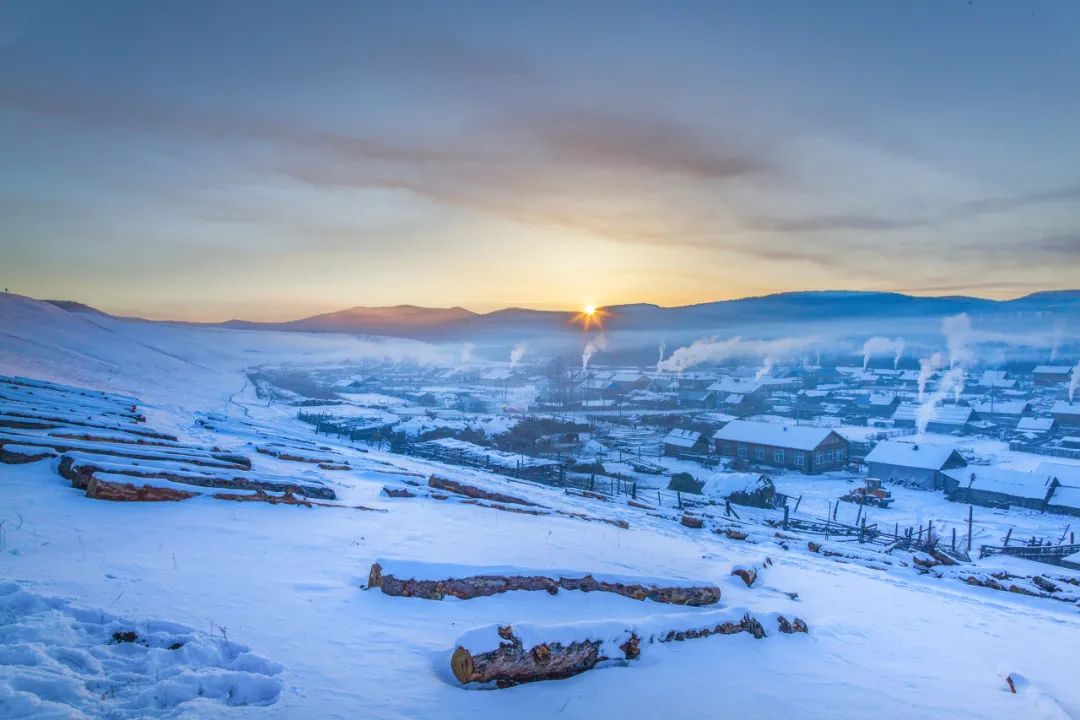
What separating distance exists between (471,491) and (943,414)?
7698 centimetres

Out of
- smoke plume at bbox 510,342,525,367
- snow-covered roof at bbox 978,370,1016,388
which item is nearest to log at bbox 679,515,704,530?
snow-covered roof at bbox 978,370,1016,388

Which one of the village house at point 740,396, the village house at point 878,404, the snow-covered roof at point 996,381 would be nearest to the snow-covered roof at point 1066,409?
the village house at point 878,404

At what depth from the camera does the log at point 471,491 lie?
20.5 m

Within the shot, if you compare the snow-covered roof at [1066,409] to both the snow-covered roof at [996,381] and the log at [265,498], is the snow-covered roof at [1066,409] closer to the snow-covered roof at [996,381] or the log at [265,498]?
the snow-covered roof at [996,381]

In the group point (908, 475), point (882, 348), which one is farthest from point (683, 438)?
point (882, 348)

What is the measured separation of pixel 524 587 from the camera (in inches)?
345

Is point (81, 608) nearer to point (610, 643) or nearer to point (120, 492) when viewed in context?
point (610, 643)

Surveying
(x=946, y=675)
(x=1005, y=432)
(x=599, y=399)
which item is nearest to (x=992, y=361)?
(x=1005, y=432)

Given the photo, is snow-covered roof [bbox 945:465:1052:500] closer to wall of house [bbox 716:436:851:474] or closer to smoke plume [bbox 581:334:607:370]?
wall of house [bbox 716:436:851:474]

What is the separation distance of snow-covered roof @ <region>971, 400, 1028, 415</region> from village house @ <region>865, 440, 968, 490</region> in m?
38.1

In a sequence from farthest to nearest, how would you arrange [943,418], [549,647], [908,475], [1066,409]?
[943,418] < [1066,409] < [908,475] < [549,647]

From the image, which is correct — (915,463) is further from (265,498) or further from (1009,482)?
(265,498)

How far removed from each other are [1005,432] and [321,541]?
8183 centimetres

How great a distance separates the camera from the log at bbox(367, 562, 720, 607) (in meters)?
8.14
